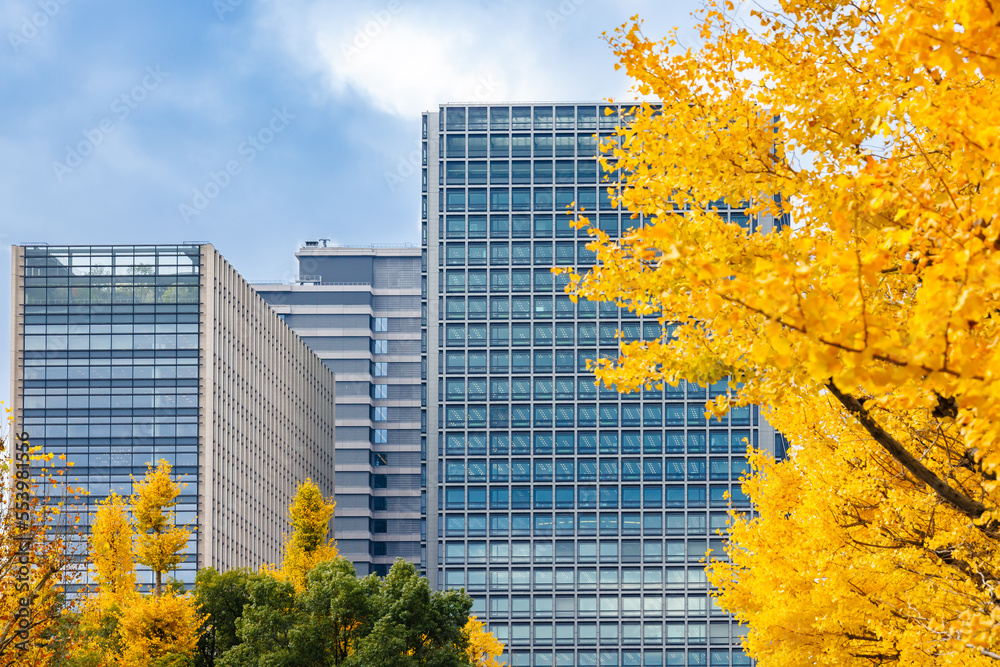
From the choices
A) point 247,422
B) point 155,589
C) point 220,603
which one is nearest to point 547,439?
point 247,422

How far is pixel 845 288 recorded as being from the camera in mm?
4551

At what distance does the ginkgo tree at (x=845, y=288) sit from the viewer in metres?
4.62

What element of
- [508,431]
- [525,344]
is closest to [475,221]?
[525,344]

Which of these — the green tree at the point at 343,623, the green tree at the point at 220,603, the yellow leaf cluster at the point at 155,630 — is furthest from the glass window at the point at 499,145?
the yellow leaf cluster at the point at 155,630

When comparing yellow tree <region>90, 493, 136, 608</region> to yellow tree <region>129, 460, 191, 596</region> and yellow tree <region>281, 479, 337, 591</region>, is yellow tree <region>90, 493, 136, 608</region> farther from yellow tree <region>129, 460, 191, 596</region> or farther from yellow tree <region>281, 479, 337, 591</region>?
yellow tree <region>281, 479, 337, 591</region>

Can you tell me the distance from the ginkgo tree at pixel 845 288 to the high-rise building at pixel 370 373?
98.9m

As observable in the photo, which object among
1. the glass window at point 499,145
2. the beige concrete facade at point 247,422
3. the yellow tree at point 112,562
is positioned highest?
the glass window at point 499,145

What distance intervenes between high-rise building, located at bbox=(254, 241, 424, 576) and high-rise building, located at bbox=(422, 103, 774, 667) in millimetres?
16319

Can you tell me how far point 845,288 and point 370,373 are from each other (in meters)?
116

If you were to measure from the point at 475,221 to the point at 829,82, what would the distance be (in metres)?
94.3

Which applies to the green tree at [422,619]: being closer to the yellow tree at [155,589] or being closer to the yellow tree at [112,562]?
the yellow tree at [155,589]

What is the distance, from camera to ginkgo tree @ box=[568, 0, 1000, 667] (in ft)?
15.2

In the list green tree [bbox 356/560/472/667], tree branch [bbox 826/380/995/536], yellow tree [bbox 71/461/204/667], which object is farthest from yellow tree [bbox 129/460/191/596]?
tree branch [bbox 826/380/995/536]

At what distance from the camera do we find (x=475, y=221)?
10319cm
